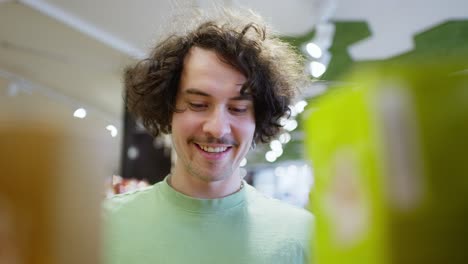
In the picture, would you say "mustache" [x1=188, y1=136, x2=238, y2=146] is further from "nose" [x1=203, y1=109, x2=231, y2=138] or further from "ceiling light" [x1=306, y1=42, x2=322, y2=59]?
"ceiling light" [x1=306, y1=42, x2=322, y2=59]

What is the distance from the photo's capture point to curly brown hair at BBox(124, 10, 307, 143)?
2.88 feet

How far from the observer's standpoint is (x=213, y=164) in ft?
2.85

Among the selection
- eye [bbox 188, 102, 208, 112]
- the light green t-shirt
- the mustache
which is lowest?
the light green t-shirt

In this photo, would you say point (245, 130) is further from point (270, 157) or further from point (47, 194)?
point (270, 157)

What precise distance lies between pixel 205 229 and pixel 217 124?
0.22 meters

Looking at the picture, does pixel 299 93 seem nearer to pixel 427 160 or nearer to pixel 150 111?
pixel 150 111

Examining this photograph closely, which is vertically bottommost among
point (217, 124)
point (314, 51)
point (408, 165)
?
point (408, 165)

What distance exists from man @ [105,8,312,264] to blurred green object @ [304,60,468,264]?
1.83ft

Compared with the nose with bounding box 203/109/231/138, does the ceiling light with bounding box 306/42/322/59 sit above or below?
above

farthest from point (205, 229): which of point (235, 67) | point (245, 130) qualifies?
point (235, 67)

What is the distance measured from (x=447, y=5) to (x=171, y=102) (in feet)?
6.60

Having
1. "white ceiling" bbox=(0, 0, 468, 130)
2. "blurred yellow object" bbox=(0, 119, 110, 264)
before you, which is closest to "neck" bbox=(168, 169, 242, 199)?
"blurred yellow object" bbox=(0, 119, 110, 264)

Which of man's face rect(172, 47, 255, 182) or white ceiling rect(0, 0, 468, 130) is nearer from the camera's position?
man's face rect(172, 47, 255, 182)

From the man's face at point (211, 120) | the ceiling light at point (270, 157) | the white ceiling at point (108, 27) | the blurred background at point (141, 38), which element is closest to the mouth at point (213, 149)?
the man's face at point (211, 120)
